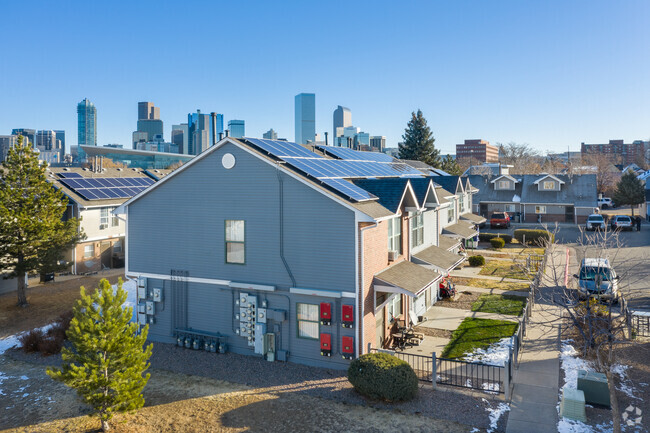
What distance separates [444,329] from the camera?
2175cm

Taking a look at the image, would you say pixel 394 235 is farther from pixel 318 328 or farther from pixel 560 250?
pixel 560 250

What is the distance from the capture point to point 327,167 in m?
21.0

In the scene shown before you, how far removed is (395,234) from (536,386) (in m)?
8.05

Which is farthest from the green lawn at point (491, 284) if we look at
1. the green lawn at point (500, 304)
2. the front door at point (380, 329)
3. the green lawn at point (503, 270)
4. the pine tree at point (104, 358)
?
the pine tree at point (104, 358)

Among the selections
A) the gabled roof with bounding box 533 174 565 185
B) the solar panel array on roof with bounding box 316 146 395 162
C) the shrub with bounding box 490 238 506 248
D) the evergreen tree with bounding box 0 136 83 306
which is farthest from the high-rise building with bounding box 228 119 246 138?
the gabled roof with bounding box 533 174 565 185

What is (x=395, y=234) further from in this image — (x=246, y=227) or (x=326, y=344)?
(x=246, y=227)

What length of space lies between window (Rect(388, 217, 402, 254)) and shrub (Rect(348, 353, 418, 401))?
6.38 m

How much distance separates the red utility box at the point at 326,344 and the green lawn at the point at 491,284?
646 inches

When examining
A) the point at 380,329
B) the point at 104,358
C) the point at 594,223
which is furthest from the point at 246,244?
the point at 594,223

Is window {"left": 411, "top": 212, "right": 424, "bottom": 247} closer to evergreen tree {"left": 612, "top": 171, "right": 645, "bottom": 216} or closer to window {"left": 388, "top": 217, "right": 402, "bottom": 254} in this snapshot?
window {"left": 388, "top": 217, "right": 402, "bottom": 254}

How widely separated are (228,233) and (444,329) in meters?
10.8

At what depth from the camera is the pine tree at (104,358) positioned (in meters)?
12.2

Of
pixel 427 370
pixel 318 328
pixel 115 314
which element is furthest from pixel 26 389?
pixel 427 370

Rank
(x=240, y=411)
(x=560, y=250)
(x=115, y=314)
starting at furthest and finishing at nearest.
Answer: (x=560, y=250) < (x=240, y=411) < (x=115, y=314)
